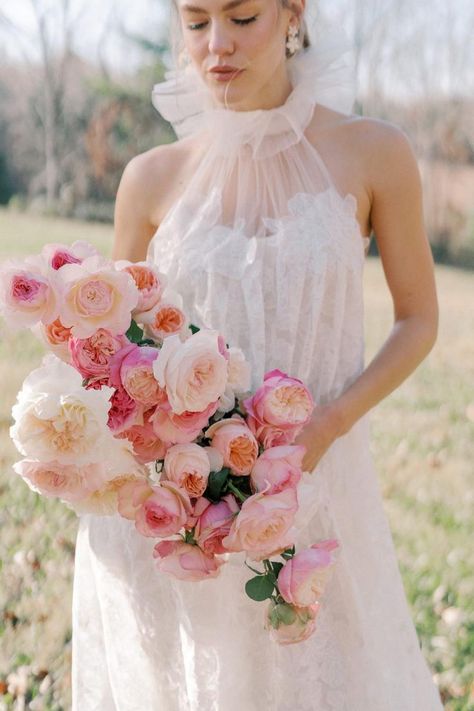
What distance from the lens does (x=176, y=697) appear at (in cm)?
237

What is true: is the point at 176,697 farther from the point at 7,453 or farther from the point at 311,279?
the point at 7,453

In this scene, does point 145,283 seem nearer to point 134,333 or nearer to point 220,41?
point 134,333

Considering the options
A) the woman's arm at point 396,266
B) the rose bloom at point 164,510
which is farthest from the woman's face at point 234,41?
the rose bloom at point 164,510

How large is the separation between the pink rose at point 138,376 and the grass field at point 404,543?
191cm

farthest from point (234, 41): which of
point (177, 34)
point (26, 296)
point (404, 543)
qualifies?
point (404, 543)

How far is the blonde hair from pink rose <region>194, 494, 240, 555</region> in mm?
1234

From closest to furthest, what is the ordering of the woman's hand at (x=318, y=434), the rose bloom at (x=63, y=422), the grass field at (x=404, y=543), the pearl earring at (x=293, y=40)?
the rose bloom at (x=63, y=422) < the woman's hand at (x=318, y=434) < the pearl earring at (x=293, y=40) < the grass field at (x=404, y=543)

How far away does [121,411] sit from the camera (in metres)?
1.56

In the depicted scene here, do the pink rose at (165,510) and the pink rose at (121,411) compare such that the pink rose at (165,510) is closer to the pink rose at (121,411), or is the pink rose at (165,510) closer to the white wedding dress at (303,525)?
the pink rose at (121,411)

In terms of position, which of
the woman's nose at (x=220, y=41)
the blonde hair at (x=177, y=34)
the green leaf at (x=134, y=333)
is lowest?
→ the green leaf at (x=134, y=333)

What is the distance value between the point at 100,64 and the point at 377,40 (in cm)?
594

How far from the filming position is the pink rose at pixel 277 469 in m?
1.60

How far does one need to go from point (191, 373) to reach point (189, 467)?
0.17 metres

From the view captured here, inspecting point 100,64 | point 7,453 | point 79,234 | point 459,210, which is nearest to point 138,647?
point 7,453
